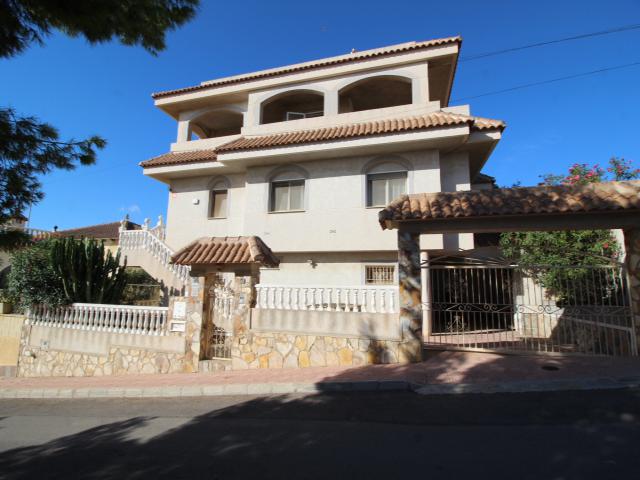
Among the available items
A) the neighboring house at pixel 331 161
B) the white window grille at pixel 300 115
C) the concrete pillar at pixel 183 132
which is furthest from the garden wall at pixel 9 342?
the white window grille at pixel 300 115

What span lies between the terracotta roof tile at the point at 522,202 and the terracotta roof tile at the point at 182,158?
839cm

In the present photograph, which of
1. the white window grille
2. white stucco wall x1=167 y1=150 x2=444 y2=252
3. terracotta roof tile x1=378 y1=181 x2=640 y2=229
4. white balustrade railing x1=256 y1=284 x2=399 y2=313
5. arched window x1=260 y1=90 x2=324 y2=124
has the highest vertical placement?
arched window x1=260 y1=90 x2=324 y2=124

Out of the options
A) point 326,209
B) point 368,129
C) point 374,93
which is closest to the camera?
point 368,129

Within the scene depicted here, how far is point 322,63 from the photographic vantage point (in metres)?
12.5

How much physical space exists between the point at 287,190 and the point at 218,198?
128 inches

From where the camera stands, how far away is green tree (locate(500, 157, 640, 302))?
28.8ft

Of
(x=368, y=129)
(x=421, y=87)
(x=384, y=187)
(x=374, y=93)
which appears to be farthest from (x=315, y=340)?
(x=374, y=93)

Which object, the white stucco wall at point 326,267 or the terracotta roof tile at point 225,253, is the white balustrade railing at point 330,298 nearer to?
the terracotta roof tile at point 225,253

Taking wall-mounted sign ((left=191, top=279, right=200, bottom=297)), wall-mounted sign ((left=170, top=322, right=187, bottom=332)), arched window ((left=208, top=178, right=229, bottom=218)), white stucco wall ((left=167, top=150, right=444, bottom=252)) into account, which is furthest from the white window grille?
wall-mounted sign ((left=170, top=322, right=187, bottom=332))

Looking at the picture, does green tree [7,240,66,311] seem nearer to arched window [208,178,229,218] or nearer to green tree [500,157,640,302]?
arched window [208,178,229,218]

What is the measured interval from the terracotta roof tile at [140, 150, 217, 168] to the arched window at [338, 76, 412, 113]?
18.0ft

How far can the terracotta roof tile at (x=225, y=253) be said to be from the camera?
7.25m

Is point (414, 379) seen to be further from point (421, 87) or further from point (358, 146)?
point (421, 87)

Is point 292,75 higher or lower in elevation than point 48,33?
higher
